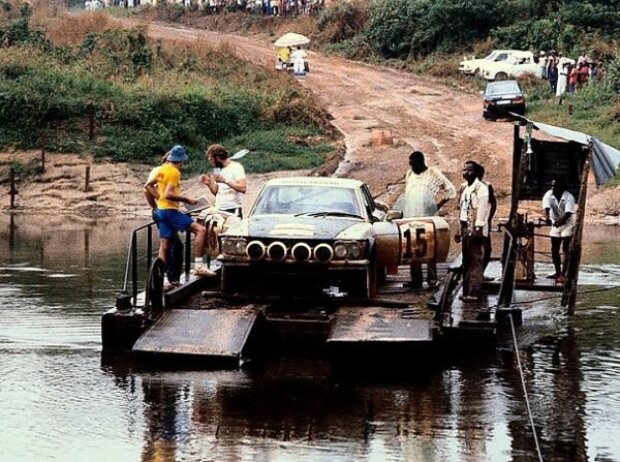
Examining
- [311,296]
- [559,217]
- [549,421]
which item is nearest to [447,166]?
[559,217]

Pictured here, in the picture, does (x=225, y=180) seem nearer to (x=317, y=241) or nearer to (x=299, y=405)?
(x=317, y=241)

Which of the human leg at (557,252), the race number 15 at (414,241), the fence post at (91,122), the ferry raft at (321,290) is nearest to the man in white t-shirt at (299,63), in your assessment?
the fence post at (91,122)

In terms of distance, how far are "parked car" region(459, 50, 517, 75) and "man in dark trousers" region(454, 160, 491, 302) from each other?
36.3 metres

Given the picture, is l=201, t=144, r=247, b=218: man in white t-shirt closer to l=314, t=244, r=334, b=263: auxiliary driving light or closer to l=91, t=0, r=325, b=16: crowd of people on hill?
l=314, t=244, r=334, b=263: auxiliary driving light

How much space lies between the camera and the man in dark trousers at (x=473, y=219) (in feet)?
52.4

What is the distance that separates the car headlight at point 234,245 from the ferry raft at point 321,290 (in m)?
0.01

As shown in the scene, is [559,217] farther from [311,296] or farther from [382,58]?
[382,58]

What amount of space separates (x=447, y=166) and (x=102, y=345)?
75.0 feet

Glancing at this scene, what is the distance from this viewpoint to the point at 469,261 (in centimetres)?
1633

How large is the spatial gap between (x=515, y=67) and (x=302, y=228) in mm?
36671

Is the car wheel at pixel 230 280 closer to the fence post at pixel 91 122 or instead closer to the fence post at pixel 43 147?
the fence post at pixel 43 147

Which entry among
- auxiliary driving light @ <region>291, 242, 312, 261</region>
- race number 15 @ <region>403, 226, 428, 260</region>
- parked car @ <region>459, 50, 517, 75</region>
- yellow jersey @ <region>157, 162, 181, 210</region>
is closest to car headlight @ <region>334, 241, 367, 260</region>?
auxiliary driving light @ <region>291, 242, 312, 261</region>

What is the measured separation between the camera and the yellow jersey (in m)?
16.1

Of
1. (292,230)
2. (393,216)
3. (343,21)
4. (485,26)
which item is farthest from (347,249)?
(343,21)
